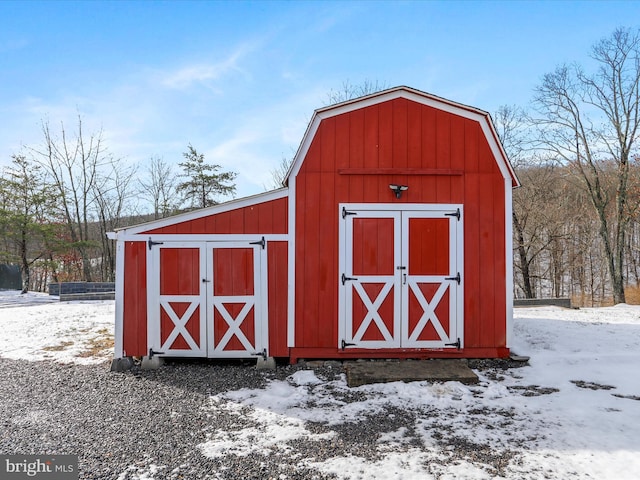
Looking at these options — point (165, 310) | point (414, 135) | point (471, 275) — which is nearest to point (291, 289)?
point (165, 310)

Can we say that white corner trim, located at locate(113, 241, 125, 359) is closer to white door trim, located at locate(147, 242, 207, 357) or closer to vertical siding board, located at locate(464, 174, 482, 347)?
white door trim, located at locate(147, 242, 207, 357)

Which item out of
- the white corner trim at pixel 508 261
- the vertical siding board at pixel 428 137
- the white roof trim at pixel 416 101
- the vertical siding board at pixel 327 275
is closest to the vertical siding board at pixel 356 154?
the white roof trim at pixel 416 101

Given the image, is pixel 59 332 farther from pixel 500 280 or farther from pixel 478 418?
pixel 500 280

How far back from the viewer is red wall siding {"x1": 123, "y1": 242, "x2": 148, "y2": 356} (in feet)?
17.0

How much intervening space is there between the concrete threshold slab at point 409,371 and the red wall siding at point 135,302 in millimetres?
3002

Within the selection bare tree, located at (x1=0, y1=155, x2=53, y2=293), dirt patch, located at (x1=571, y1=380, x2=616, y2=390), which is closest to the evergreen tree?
bare tree, located at (x1=0, y1=155, x2=53, y2=293)

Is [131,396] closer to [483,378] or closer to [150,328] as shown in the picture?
[150,328]

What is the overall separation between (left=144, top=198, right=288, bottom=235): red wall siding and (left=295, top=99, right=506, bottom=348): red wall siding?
1.06ft

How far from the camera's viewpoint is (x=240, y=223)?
522 cm

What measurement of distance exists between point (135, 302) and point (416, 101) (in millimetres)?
5063

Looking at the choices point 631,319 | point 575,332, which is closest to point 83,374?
point 575,332

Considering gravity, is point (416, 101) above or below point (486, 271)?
above

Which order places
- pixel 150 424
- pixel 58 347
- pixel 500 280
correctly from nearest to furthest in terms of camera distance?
pixel 150 424 → pixel 500 280 → pixel 58 347

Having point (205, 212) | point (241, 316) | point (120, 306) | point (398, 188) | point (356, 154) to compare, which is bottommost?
point (241, 316)
